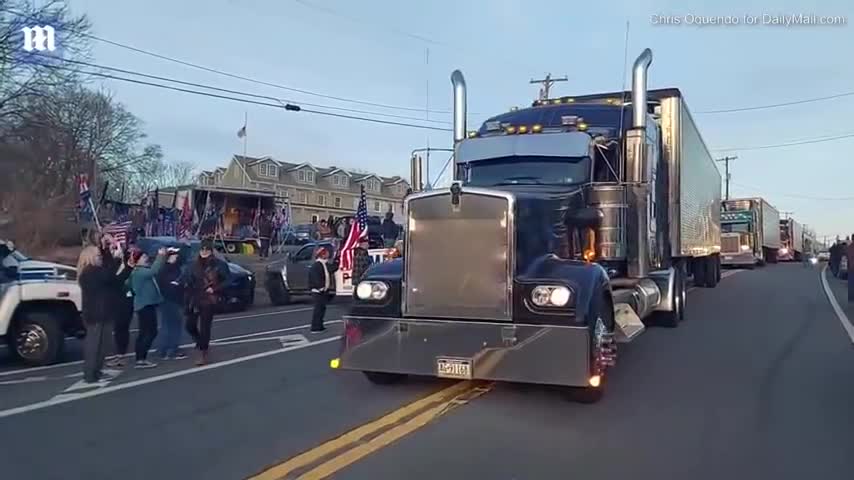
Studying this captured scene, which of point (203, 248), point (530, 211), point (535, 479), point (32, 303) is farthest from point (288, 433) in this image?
point (32, 303)

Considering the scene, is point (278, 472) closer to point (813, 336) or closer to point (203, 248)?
point (203, 248)

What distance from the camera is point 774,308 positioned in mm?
16391

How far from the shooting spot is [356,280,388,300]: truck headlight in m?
7.10

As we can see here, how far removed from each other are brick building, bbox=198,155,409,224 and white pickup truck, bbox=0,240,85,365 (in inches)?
2342

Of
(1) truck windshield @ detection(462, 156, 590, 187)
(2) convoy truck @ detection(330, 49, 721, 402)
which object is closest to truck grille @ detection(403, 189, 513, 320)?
(2) convoy truck @ detection(330, 49, 721, 402)

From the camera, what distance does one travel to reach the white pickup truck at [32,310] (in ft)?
31.9

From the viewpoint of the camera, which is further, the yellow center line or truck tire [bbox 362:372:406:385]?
truck tire [bbox 362:372:406:385]

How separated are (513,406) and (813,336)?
7.42 meters

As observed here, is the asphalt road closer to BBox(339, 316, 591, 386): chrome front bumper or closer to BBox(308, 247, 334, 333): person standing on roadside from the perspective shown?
BBox(339, 316, 591, 386): chrome front bumper

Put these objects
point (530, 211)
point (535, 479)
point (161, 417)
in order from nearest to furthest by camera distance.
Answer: point (535, 479) < point (161, 417) < point (530, 211)

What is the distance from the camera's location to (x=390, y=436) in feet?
19.1

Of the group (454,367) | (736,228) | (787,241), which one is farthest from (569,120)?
(787,241)

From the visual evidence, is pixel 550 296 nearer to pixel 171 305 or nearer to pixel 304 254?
pixel 171 305

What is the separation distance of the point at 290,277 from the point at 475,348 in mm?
13110
